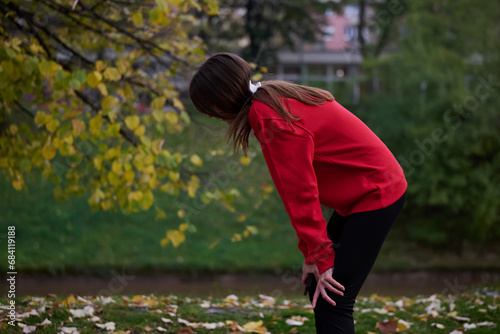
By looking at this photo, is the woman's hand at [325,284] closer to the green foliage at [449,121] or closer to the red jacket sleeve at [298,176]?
the red jacket sleeve at [298,176]

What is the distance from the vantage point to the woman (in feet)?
6.61

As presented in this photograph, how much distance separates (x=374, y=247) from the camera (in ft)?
7.06

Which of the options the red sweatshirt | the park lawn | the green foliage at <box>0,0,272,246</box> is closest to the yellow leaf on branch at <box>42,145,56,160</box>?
the green foliage at <box>0,0,272,246</box>

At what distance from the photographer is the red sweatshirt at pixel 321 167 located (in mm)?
2004

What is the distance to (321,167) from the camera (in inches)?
86.1

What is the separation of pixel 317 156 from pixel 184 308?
2426mm

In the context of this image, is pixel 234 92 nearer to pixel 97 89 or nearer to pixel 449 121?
pixel 97 89

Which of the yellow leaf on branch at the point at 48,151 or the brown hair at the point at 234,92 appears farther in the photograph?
the yellow leaf on branch at the point at 48,151

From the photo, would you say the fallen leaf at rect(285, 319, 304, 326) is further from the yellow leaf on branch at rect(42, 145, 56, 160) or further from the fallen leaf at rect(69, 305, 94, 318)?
the yellow leaf on branch at rect(42, 145, 56, 160)

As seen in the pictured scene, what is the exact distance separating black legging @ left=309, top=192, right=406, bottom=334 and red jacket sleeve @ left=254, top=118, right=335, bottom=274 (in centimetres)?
11

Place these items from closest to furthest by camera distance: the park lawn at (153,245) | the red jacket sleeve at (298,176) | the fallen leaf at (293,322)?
1. the red jacket sleeve at (298,176)
2. the fallen leaf at (293,322)
3. the park lawn at (153,245)

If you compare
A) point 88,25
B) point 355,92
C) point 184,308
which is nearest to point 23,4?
point 88,25

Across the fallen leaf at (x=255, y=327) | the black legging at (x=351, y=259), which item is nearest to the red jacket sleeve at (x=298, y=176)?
the black legging at (x=351, y=259)

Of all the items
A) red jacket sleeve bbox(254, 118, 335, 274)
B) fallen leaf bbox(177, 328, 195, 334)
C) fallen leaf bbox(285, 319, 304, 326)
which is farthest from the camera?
fallen leaf bbox(285, 319, 304, 326)
